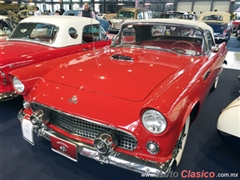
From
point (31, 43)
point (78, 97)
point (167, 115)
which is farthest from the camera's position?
point (31, 43)

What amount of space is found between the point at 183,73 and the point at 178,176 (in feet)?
3.31

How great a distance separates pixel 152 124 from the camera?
1.52 meters

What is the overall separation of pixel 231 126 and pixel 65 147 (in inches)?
59.7

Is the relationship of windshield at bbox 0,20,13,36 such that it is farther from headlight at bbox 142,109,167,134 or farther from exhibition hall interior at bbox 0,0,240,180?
headlight at bbox 142,109,167,134

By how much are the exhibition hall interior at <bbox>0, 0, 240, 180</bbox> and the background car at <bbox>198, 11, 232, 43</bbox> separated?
18.7ft

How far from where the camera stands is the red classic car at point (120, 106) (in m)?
1.56

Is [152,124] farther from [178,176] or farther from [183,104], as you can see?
[178,176]

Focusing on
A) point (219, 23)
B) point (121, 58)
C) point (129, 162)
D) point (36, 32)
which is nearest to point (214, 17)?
point (219, 23)

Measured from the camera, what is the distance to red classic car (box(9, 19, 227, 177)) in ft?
5.12

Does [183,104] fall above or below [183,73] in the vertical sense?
below

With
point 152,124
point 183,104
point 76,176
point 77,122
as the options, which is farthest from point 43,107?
point 183,104

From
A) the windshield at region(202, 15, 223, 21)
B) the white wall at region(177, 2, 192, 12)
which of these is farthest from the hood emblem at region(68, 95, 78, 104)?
the white wall at region(177, 2, 192, 12)

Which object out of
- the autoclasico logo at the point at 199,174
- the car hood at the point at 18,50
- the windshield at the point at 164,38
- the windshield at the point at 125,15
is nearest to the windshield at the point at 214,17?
the windshield at the point at 125,15

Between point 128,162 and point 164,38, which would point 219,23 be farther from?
point 128,162
